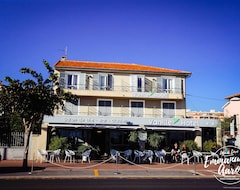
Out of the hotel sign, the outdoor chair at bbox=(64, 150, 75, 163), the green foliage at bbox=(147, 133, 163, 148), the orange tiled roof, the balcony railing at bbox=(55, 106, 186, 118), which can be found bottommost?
the outdoor chair at bbox=(64, 150, 75, 163)

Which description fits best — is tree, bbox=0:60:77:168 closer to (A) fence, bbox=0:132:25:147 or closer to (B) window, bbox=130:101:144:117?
(A) fence, bbox=0:132:25:147

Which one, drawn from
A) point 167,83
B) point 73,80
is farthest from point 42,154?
point 167,83

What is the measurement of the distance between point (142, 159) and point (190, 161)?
407cm

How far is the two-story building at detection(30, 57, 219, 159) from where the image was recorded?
77.7 feet

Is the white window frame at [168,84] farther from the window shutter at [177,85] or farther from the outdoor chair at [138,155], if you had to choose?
the outdoor chair at [138,155]

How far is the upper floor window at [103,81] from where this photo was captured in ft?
90.3

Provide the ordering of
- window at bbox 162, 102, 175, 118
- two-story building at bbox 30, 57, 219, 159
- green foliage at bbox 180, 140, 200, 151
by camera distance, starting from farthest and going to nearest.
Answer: window at bbox 162, 102, 175, 118
two-story building at bbox 30, 57, 219, 159
green foliage at bbox 180, 140, 200, 151

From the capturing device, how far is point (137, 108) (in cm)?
2738

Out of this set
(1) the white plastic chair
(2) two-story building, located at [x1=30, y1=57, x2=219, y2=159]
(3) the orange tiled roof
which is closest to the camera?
(1) the white plastic chair

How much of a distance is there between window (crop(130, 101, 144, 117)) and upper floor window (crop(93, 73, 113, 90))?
298 cm

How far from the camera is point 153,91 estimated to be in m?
28.1

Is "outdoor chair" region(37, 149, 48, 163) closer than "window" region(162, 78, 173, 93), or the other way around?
"outdoor chair" region(37, 149, 48, 163)

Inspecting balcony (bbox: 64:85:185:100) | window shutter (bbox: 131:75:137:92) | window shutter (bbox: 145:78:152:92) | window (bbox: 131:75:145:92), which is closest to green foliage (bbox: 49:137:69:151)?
balcony (bbox: 64:85:185:100)

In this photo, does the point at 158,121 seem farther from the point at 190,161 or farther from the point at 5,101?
the point at 5,101
